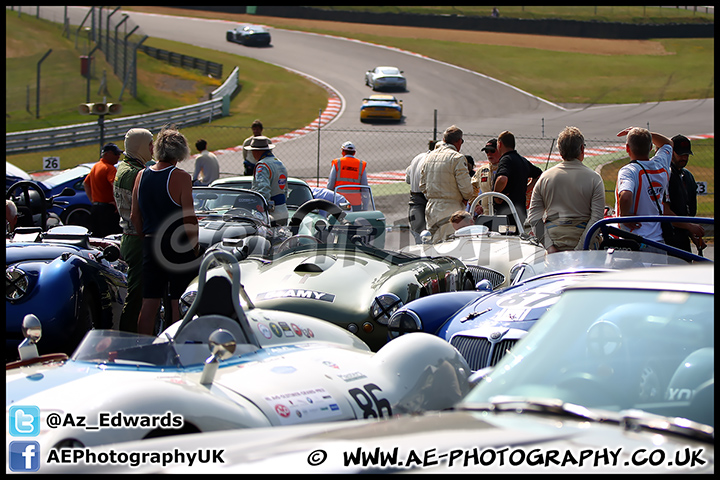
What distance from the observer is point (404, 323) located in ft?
17.0

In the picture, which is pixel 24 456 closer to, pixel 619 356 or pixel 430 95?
pixel 619 356

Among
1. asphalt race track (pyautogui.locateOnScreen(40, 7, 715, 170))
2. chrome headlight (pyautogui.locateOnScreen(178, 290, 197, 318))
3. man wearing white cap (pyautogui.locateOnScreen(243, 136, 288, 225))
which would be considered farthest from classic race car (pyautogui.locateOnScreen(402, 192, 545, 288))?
asphalt race track (pyautogui.locateOnScreen(40, 7, 715, 170))

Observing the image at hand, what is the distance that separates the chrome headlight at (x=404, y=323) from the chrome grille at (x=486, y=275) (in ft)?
7.01

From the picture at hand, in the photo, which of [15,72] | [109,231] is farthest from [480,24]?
Result: [109,231]

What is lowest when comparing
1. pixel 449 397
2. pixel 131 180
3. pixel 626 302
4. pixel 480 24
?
pixel 449 397

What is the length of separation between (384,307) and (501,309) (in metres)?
0.98

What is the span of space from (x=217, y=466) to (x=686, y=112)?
34.8 metres

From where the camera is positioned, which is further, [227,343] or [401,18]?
[401,18]

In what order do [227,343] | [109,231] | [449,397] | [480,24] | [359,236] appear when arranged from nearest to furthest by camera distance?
[227,343] → [449,397] → [359,236] → [109,231] → [480,24]

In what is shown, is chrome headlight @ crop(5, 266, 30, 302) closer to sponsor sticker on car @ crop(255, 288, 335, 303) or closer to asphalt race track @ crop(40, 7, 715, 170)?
sponsor sticker on car @ crop(255, 288, 335, 303)

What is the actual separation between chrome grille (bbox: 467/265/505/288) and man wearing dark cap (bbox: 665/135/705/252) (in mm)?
1606

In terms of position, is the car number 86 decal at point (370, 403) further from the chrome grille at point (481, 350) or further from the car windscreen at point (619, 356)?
the chrome grille at point (481, 350)

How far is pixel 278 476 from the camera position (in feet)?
6.23

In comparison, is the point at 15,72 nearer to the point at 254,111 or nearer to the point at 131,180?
the point at 254,111
